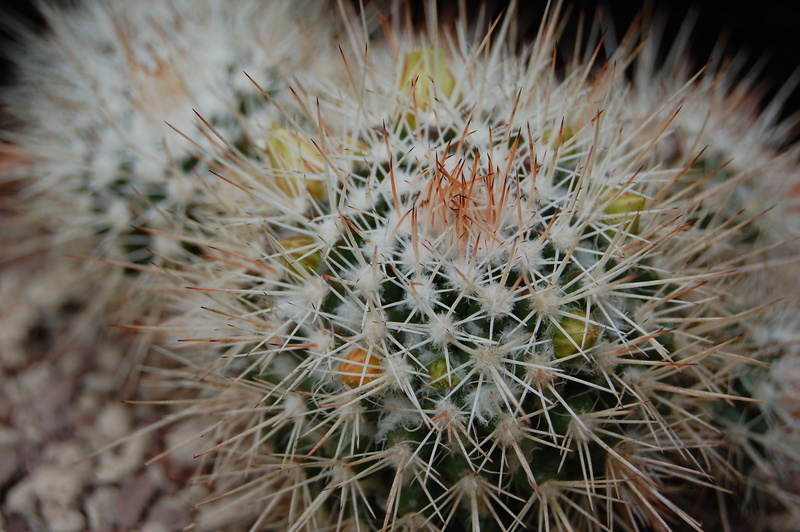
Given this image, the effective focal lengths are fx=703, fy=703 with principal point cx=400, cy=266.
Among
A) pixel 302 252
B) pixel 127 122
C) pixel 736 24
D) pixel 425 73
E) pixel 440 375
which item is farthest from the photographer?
pixel 736 24

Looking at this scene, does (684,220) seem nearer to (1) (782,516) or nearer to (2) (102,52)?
(1) (782,516)

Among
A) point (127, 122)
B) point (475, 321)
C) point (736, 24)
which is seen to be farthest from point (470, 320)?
point (736, 24)

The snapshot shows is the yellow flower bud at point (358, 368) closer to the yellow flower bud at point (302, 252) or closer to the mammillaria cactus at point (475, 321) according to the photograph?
the mammillaria cactus at point (475, 321)

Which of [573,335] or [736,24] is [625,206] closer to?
[573,335]

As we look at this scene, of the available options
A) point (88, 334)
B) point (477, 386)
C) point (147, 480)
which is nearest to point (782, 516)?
point (477, 386)

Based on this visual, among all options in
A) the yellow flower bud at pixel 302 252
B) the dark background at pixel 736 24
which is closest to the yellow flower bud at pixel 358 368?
the yellow flower bud at pixel 302 252

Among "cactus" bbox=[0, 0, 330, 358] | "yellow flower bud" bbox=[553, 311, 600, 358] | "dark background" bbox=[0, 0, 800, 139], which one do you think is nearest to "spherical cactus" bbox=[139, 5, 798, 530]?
"yellow flower bud" bbox=[553, 311, 600, 358]
